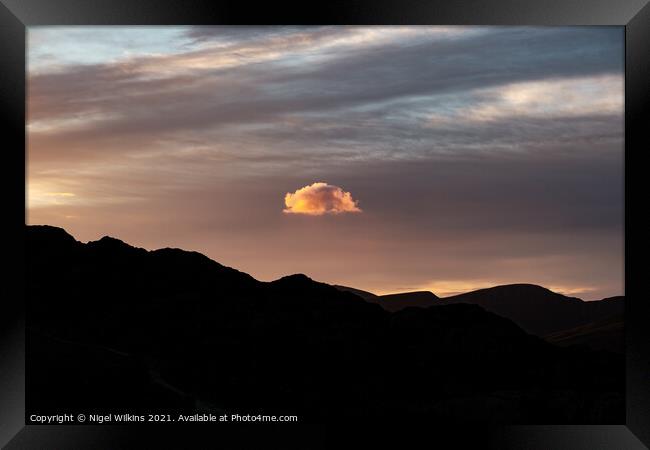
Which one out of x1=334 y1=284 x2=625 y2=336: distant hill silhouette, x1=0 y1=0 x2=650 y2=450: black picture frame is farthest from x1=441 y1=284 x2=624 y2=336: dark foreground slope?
x1=0 y1=0 x2=650 y2=450: black picture frame

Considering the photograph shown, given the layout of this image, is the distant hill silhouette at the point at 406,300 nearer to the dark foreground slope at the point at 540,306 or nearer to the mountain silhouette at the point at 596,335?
the dark foreground slope at the point at 540,306

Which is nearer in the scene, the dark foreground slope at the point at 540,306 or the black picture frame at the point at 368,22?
the black picture frame at the point at 368,22

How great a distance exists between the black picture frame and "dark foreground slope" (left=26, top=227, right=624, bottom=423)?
0.93 feet

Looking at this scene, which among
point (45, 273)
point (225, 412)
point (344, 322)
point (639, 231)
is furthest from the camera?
point (344, 322)

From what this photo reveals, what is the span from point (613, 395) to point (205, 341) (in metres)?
2.74

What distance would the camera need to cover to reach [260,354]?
199 inches

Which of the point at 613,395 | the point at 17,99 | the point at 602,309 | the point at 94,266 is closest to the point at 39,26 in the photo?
the point at 17,99

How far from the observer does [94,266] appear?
5418mm

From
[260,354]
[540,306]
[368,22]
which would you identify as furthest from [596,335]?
[368,22]

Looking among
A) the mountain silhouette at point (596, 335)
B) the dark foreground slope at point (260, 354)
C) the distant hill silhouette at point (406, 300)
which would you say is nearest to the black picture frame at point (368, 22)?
the dark foreground slope at point (260, 354)

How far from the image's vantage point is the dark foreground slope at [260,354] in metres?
4.51

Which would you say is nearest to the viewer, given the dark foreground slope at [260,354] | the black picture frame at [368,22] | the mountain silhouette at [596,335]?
the black picture frame at [368,22]

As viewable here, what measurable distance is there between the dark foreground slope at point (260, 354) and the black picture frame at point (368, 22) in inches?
11.2

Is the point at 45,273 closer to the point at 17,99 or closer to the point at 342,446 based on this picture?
the point at 17,99
